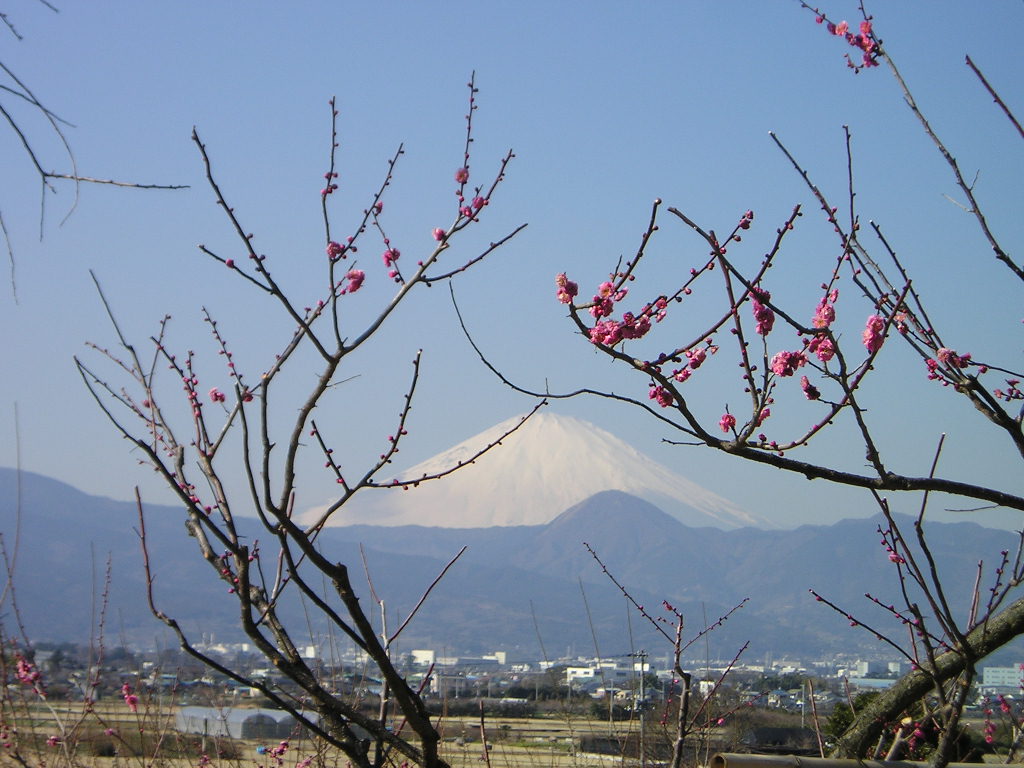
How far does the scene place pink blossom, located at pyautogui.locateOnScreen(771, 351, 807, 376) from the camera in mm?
2859

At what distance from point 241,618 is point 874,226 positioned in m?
2.39

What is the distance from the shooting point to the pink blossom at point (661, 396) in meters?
2.68

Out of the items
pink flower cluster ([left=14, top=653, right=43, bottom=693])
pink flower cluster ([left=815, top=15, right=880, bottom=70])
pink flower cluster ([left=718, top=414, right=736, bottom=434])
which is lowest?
pink flower cluster ([left=14, top=653, right=43, bottom=693])

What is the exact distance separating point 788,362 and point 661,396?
1.33 ft

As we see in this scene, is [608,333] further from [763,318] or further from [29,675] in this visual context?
[29,675]

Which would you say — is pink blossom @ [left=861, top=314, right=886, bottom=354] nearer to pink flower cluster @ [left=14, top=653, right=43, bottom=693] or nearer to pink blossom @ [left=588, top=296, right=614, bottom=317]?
pink blossom @ [left=588, top=296, right=614, bottom=317]

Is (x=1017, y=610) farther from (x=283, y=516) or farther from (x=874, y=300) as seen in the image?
(x=283, y=516)

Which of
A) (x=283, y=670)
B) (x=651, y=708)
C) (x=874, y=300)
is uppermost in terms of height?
(x=874, y=300)

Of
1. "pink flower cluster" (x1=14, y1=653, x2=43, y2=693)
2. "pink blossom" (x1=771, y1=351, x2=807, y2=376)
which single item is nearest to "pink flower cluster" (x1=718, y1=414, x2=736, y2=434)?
"pink blossom" (x1=771, y1=351, x2=807, y2=376)

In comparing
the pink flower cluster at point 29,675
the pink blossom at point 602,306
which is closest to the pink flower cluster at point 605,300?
the pink blossom at point 602,306

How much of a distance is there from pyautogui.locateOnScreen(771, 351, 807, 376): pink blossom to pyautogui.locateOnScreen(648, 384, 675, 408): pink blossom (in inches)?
13.2

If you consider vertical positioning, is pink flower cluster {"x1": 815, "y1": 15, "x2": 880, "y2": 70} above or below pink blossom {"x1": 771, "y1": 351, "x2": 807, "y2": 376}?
above

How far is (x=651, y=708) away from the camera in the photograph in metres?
7.67

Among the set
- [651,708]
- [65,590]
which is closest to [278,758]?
[651,708]
